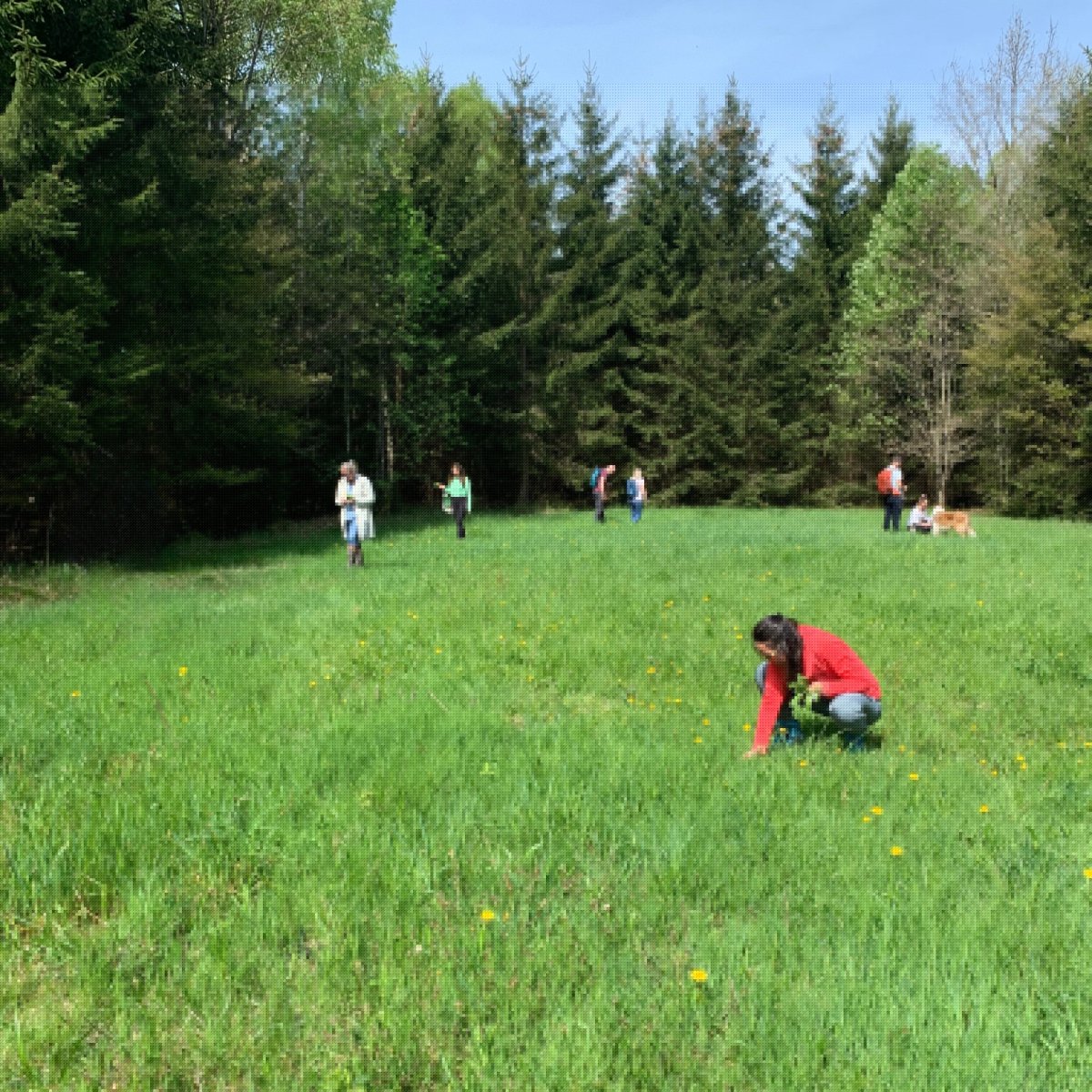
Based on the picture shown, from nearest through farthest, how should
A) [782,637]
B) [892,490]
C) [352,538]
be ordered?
[782,637] → [352,538] → [892,490]

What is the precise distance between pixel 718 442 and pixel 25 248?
27482 millimetres

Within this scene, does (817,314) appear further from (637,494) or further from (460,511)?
(460,511)

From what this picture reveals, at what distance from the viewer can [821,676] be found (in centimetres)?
551

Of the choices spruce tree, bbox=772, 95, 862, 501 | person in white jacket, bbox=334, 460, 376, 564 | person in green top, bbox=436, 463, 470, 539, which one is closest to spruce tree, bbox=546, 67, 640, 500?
spruce tree, bbox=772, 95, 862, 501

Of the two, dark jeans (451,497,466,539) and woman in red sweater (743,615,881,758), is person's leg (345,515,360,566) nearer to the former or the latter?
dark jeans (451,497,466,539)

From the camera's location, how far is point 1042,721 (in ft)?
21.1

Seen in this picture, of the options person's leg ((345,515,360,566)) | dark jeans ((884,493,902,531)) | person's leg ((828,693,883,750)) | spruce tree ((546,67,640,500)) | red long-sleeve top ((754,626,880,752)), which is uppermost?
spruce tree ((546,67,640,500))

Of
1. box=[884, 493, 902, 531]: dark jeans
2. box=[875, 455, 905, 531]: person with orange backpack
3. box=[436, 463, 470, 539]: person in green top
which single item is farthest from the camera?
box=[884, 493, 902, 531]: dark jeans

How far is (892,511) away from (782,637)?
17174 millimetres

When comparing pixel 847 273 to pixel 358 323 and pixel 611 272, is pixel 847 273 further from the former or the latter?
pixel 358 323

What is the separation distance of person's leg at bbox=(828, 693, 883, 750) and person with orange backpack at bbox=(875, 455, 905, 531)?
1564 centimetres

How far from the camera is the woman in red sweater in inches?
204

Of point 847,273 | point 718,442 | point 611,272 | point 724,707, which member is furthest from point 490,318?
point 724,707

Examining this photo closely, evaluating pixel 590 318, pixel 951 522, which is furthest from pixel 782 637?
pixel 590 318
